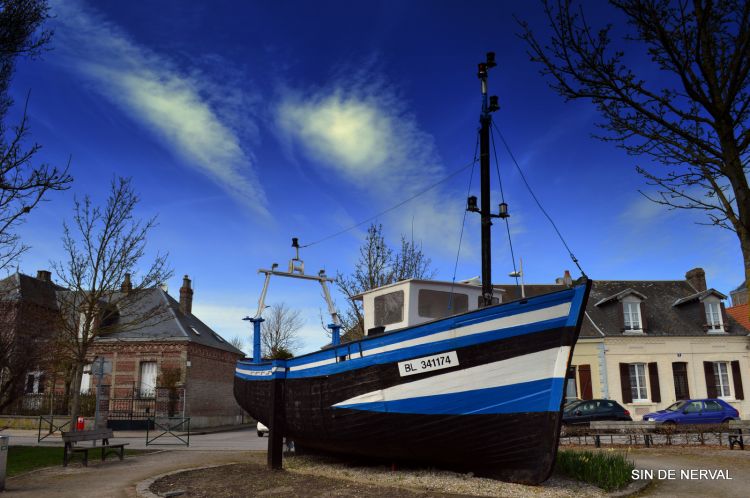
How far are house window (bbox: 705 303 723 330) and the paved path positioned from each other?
15275 millimetres

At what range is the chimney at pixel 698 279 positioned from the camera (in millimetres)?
31816

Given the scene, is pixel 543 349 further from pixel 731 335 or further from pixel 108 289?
pixel 731 335

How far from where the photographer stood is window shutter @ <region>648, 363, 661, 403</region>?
26688mm

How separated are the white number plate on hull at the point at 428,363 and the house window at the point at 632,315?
22501mm

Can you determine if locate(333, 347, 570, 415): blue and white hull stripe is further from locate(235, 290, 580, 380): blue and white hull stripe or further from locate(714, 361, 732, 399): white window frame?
locate(714, 361, 732, 399): white window frame

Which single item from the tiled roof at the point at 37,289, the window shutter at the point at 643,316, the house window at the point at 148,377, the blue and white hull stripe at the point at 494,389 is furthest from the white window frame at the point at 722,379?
the tiled roof at the point at 37,289

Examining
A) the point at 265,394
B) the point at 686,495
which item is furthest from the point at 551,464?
the point at 265,394

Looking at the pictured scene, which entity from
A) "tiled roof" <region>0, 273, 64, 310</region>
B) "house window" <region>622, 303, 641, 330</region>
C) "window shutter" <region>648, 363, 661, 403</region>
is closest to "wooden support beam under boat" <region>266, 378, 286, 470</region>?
"window shutter" <region>648, 363, 661, 403</region>

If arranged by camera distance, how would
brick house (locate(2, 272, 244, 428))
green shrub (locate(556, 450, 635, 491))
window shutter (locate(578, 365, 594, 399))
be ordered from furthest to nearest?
brick house (locate(2, 272, 244, 428)), window shutter (locate(578, 365, 594, 399)), green shrub (locate(556, 450, 635, 491))

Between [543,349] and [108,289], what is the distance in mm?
16721

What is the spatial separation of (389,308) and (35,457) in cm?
966

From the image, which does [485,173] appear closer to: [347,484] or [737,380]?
[347,484]

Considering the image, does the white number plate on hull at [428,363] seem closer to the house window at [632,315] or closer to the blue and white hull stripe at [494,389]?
the blue and white hull stripe at [494,389]

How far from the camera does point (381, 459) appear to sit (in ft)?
34.6
